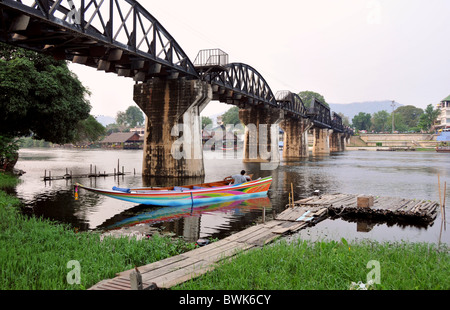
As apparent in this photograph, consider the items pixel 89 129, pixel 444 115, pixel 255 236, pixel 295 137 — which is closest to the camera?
pixel 255 236

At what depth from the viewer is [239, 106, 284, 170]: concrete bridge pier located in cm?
6619

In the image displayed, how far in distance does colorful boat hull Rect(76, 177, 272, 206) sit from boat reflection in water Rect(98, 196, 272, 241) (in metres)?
0.37

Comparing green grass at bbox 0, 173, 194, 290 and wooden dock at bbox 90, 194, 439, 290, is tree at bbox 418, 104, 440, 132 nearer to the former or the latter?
wooden dock at bbox 90, 194, 439, 290

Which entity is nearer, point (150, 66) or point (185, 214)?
point (185, 214)

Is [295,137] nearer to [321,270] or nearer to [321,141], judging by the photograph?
[321,141]

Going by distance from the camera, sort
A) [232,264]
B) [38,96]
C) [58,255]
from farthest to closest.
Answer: [38,96], [58,255], [232,264]

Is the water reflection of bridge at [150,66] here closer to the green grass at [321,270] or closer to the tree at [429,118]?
the green grass at [321,270]

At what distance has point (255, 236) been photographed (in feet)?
42.1

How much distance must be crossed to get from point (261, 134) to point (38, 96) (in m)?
43.2
